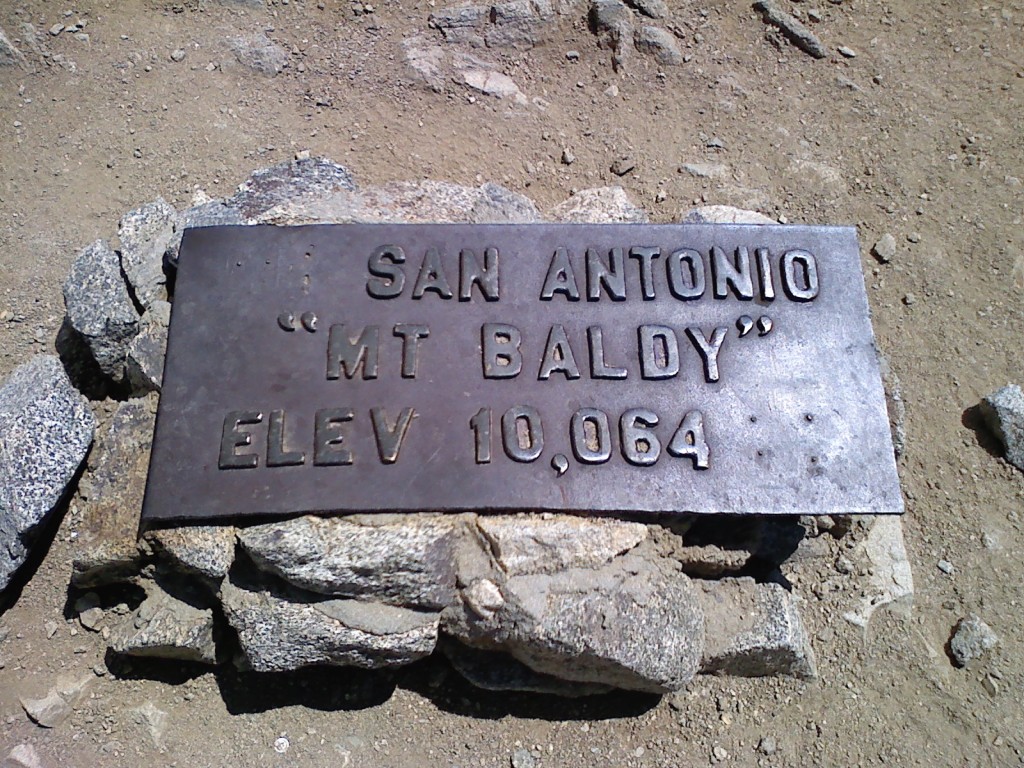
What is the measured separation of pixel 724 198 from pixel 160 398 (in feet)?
9.98

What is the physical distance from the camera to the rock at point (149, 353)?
2.94 m

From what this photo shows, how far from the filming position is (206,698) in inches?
113

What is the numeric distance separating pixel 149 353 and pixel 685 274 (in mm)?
2067

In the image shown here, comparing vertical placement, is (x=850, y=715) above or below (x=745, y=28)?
below

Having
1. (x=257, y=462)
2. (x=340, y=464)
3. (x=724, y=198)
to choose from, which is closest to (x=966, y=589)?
(x=724, y=198)

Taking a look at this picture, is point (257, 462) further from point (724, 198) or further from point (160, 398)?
point (724, 198)

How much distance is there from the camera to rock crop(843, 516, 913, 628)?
323 centimetres

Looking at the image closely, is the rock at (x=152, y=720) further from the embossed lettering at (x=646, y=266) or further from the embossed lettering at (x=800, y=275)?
the embossed lettering at (x=800, y=275)

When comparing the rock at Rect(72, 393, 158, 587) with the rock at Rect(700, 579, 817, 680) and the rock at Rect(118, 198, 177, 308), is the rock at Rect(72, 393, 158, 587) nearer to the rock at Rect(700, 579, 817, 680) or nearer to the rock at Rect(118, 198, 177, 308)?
the rock at Rect(118, 198, 177, 308)

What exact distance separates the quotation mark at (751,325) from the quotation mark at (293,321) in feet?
5.14

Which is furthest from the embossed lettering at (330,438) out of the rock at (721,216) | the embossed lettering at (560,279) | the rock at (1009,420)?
the rock at (1009,420)

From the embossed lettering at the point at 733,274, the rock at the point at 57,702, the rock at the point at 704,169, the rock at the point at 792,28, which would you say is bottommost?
the rock at the point at 57,702

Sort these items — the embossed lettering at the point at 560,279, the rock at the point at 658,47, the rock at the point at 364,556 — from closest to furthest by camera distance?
the rock at the point at 364,556 → the embossed lettering at the point at 560,279 → the rock at the point at 658,47

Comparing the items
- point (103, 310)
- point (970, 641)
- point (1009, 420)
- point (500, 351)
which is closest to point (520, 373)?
point (500, 351)
